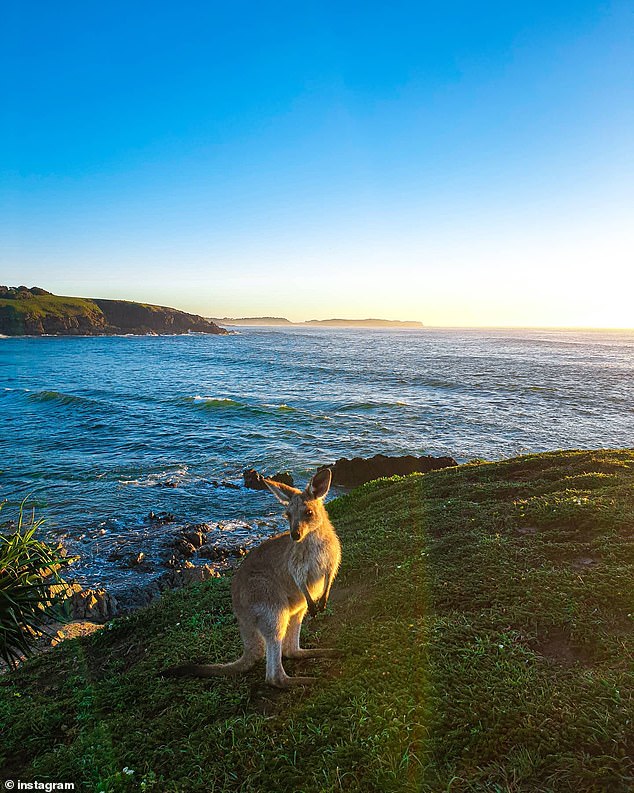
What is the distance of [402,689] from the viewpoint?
4895 mm

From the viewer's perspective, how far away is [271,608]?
506cm

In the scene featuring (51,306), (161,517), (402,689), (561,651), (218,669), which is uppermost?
(51,306)

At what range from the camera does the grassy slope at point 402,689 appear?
395cm

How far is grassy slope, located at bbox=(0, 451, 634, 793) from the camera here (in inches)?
155

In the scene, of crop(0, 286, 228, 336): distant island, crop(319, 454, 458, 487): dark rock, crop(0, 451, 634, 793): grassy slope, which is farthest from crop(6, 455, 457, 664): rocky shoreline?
crop(0, 286, 228, 336): distant island

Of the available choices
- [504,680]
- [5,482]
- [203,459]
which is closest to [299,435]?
[203,459]

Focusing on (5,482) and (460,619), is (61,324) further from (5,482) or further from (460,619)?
(460,619)

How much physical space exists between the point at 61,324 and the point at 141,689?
583ft

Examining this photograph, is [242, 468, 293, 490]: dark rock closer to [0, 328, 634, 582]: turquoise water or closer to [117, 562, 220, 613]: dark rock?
[0, 328, 634, 582]: turquoise water

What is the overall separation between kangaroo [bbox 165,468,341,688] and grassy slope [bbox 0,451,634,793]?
1.29ft

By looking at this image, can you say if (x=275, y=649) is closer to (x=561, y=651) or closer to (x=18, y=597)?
(x=561, y=651)

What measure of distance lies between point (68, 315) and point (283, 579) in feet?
599

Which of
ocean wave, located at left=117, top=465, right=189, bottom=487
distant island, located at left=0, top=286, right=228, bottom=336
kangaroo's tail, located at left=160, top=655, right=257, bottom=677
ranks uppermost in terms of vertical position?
distant island, located at left=0, top=286, right=228, bottom=336

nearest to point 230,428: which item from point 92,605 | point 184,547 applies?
point 184,547
